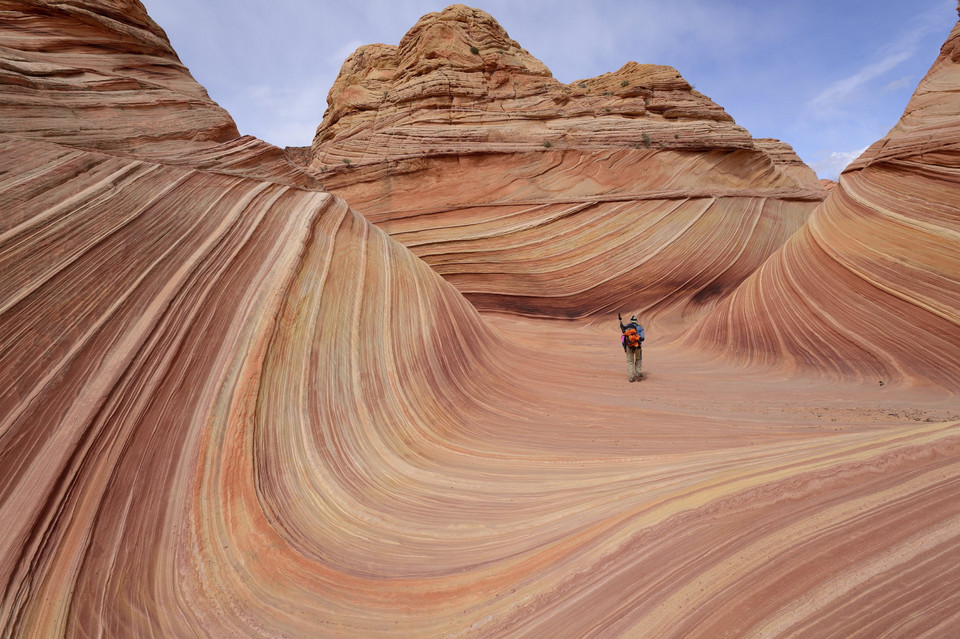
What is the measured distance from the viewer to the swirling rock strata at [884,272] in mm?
5254

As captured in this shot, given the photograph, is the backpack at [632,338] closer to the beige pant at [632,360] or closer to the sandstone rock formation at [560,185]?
the beige pant at [632,360]

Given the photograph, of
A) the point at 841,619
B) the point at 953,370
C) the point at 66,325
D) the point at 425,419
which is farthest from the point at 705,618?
the point at 953,370

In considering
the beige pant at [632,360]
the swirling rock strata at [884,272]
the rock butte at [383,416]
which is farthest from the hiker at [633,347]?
the swirling rock strata at [884,272]

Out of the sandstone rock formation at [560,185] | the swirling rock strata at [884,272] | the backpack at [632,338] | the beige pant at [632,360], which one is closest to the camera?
the swirling rock strata at [884,272]

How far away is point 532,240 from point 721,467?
33.1 feet

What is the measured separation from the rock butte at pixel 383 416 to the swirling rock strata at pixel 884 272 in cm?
4

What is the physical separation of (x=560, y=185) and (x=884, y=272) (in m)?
8.42

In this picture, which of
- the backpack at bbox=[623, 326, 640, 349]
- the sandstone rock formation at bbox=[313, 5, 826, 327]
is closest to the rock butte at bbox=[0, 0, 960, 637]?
the backpack at bbox=[623, 326, 640, 349]

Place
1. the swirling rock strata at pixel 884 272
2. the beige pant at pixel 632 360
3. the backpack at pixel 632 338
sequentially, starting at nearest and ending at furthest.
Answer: the swirling rock strata at pixel 884 272
the backpack at pixel 632 338
the beige pant at pixel 632 360

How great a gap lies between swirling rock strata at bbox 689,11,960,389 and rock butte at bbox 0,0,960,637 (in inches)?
1.6

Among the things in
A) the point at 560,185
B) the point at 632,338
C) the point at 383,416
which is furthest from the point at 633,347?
the point at 560,185

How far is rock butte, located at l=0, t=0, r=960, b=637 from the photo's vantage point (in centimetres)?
195

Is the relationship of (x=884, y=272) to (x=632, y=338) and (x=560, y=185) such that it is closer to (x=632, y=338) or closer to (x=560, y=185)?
(x=632, y=338)

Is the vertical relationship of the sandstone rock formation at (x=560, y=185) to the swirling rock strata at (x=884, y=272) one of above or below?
above
